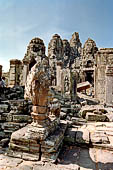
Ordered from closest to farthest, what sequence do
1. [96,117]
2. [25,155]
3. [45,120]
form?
[25,155], [45,120], [96,117]

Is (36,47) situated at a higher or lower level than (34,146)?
higher

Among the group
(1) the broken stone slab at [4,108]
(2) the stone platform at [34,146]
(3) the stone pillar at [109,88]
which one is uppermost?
Answer: (3) the stone pillar at [109,88]

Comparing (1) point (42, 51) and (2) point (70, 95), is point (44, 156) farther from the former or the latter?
(1) point (42, 51)

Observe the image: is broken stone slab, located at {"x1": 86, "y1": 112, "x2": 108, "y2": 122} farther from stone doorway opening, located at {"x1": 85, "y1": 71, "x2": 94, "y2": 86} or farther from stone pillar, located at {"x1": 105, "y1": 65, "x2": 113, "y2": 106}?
stone doorway opening, located at {"x1": 85, "y1": 71, "x2": 94, "y2": 86}

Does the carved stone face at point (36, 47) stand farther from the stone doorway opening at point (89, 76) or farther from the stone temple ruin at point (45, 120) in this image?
the stone doorway opening at point (89, 76)

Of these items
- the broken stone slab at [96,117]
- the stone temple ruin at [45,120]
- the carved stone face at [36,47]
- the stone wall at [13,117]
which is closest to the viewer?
the stone temple ruin at [45,120]

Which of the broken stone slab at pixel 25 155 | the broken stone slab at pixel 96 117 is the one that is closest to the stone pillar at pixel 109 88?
the broken stone slab at pixel 96 117

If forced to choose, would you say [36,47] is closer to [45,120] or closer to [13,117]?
[13,117]

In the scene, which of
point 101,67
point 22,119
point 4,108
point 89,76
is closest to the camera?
point 22,119

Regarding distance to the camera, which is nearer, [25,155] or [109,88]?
[25,155]

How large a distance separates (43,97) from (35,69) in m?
0.63

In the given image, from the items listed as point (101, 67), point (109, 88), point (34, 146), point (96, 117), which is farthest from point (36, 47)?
point (34, 146)

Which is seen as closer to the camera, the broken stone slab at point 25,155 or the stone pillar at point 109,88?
the broken stone slab at point 25,155

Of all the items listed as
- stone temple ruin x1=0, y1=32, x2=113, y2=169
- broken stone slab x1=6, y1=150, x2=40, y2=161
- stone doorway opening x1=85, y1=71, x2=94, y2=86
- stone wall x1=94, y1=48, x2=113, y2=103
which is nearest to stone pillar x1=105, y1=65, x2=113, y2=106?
stone temple ruin x1=0, y1=32, x2=113, y2=169
